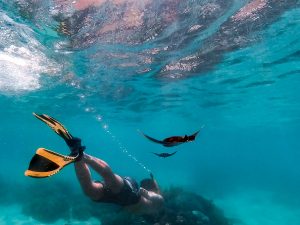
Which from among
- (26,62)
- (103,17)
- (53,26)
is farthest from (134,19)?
(26,62)

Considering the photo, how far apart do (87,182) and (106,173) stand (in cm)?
61

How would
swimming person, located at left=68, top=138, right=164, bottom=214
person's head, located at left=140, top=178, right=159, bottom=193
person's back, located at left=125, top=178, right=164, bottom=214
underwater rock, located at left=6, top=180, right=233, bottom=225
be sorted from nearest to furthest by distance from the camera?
swimming person, located at left=68, top=138, right=164, bottom=214, person's back, located at left=125, top=178, right=164, bottom=214, person's head, located at left=140, top=178, right=159, bottom=193, underwater rock, located at left=6, top=180, right=233, bottom=225

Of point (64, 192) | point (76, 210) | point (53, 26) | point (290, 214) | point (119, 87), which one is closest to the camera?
point (53, 26)

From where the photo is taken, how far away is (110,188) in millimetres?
9070

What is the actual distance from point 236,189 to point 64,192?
25459 millimetres

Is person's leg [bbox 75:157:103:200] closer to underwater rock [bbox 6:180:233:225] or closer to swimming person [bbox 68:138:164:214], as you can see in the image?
swimming person [bbox 68:138:164:214]

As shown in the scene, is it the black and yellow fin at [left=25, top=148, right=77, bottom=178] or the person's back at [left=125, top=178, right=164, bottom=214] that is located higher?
the person's back at [left=125, top=178, right=164, bottom=214]

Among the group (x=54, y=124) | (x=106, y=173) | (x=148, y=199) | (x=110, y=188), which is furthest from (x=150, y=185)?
(x=54, y=124)

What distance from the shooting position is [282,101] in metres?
30.3

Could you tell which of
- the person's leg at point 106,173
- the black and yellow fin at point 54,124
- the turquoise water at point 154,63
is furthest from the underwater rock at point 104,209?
the black and yellow fin at point 54,124

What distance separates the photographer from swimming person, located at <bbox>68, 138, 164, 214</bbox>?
320 inches

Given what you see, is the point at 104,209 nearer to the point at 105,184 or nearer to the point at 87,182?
the point at 105,184

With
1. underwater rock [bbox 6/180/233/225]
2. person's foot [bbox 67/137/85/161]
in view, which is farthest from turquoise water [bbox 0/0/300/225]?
person's foot [bbox 67/137/85/161]

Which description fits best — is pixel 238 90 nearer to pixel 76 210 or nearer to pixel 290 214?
pixel 290 214
